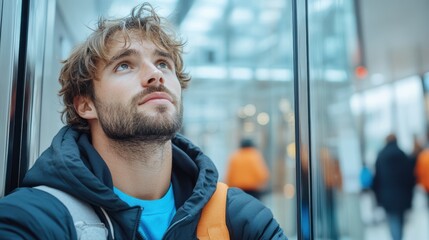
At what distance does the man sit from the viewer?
1.03 metres

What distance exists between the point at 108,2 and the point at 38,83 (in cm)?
39

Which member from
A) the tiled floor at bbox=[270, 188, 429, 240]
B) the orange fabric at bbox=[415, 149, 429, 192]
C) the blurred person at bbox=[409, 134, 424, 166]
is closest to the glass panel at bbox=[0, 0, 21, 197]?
the tiled floor at bbox=[270, 188, 429, 240]

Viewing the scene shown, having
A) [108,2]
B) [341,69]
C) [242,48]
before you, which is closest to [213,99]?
[242,48]

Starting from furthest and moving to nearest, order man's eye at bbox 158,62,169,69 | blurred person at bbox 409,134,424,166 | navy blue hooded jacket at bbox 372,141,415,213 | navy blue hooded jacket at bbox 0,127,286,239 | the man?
1. blurred person at bbox 409,134,424,166
2. navy blue hooded jacket at bbox 372,141,415,213
3. man's eye at bbox 158,62,169,69
4. the man
5. navy blue hooded jacket at bbox 0,127,286,239

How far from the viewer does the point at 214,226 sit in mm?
1143

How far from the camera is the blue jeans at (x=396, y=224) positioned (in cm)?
400

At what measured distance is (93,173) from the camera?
1.10 meters

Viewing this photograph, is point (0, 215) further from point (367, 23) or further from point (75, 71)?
point (367, 23)

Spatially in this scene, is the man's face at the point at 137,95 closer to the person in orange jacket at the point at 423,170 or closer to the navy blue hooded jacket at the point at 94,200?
the navy blue hooded jacket at the point at 94,200

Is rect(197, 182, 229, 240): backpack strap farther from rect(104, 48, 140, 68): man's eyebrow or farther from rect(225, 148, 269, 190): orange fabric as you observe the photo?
rect(225, 148, 269, 190): orange fabric

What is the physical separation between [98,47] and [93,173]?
1.16ft

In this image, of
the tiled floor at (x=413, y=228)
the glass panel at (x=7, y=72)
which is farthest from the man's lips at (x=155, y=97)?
the tiled floor at (x=413, y=228)

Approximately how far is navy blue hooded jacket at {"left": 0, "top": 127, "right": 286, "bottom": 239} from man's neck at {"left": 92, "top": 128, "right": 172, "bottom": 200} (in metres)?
0.06

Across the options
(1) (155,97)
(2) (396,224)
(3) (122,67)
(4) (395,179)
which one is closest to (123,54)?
(3) (122,67)
